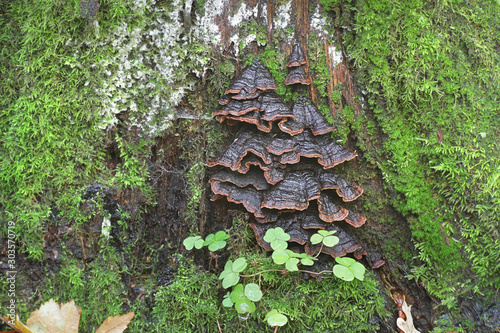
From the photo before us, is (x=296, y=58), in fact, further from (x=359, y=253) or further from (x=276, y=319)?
(x=276, y=319)

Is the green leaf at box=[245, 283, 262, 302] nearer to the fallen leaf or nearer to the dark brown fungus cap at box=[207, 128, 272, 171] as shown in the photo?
the dark brown fungus cap at box=[207, 128, 272, 171]

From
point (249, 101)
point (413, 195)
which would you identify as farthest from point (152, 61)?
point (413, 195)

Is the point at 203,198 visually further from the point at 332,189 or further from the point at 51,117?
the point at 51,117

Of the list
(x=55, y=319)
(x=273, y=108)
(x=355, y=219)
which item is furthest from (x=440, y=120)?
(x=55, y=319)

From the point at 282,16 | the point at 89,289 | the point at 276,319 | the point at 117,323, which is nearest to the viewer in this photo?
the point at 276,319

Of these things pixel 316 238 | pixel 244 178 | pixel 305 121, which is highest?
pixel 305 121

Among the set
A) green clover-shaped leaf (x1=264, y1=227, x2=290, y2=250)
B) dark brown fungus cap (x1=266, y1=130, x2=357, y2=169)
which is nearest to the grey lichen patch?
dark brown fungus cap (x1=266, y1=130, x2=357, y2=169)
